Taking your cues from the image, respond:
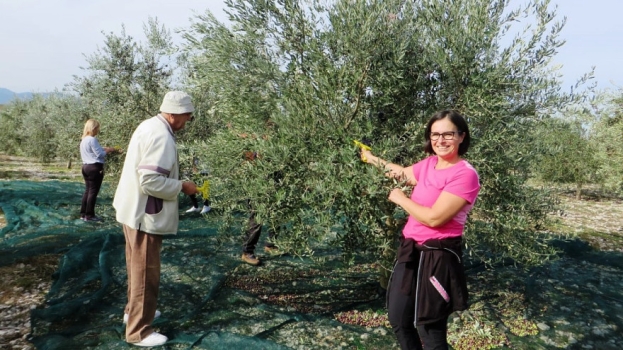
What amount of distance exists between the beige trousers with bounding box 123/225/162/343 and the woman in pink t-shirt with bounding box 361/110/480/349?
2.88m

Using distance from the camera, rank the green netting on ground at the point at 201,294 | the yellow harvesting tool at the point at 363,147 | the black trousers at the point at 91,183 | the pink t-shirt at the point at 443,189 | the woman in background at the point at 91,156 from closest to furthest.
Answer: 1. the pink t-shirt at the point at 443,189
2. the yellow harvesting tool at the point at 363,147
3. the green netting on ground at the point at 201,294
4. the woman in background at the point at 91,156
5. the black trousers at the point at 91,183

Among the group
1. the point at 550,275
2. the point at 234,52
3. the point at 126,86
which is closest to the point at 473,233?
the point at 550,275

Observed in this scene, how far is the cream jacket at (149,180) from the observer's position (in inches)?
177

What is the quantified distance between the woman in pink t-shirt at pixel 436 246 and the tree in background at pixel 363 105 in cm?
99

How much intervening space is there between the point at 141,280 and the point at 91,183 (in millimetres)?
7011

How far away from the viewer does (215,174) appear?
6.11 m

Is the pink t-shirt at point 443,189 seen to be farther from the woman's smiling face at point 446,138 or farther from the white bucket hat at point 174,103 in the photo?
the white bucket hat at point 174,103

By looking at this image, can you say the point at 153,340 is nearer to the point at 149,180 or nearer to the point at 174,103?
the point at 149,180

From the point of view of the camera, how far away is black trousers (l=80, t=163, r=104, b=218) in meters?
10.3

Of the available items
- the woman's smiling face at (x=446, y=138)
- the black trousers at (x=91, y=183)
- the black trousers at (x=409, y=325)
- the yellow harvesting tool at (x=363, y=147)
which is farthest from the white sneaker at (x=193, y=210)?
the woman's smiling face at (x=446, y=138)

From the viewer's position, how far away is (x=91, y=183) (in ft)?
34.6

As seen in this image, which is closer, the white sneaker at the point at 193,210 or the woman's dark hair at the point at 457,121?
the woman's dark hair at the point at 457,121

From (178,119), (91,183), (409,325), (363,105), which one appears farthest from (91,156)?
(409,325)

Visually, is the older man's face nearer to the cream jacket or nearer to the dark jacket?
the cream jacket
